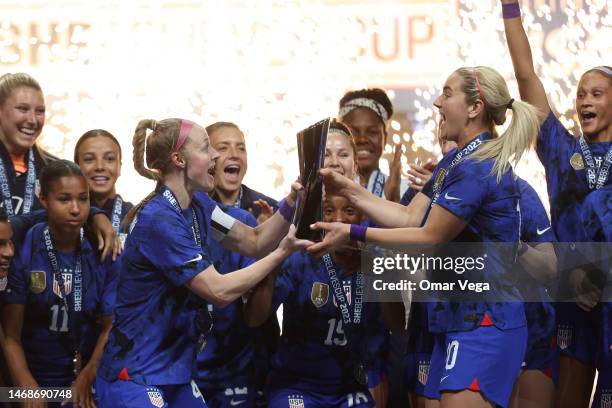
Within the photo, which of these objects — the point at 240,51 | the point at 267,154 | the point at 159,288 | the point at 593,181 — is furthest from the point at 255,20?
the point at 159,288

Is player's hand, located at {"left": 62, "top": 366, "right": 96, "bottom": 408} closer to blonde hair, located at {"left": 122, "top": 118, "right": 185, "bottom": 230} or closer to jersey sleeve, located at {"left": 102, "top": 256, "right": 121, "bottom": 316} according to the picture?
jersey sleeve, located at {"left": 102, "top": 256, "right": 121, "bottom": 316}

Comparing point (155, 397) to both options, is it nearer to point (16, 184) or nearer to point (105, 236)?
point (105, 236)

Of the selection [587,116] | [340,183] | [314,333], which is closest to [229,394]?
[314,333]

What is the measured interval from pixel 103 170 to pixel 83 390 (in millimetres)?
1064

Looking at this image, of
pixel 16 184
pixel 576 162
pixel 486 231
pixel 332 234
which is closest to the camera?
pixel 486 231

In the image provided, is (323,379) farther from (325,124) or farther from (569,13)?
(569,13)

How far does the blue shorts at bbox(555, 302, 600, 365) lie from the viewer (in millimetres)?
4266

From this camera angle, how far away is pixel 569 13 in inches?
239

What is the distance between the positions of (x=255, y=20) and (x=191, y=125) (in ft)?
8.83

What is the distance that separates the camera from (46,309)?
4273mm

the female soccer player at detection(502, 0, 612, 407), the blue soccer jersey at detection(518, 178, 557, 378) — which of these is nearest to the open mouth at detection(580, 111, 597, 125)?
the female soccer player at detection(502, 0, 612, 407)

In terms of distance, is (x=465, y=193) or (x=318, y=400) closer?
(x=465, y=193)

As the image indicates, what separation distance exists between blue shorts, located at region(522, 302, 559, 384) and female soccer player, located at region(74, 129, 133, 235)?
1.93m

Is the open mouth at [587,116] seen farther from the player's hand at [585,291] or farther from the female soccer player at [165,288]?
the female soccer player at [165,288]
